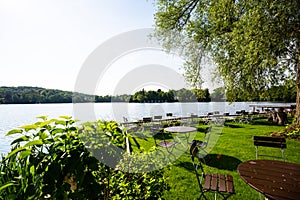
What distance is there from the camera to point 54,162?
138 cm

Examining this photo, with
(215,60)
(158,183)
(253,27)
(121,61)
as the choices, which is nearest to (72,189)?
(158,183)

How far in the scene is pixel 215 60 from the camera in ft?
37.2

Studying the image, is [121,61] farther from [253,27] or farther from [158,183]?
[158,183]

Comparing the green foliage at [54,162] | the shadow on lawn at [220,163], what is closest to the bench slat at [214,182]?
the green foliage at [54,162]

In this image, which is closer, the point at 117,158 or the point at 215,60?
the point at 117,158

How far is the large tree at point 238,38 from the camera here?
6.58m

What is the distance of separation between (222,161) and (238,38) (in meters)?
5.26

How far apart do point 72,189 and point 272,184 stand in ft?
7.38

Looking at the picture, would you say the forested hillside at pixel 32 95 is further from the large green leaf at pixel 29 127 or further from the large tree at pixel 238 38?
the large green leaf at pixel 29 127

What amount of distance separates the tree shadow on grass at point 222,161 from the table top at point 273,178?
7.60ft

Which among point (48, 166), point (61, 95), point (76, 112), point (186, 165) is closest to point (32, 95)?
point (61, 95)

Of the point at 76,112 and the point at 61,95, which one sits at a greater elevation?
the point at 61,95

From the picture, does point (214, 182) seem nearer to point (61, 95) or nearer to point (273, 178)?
point (273, 178)

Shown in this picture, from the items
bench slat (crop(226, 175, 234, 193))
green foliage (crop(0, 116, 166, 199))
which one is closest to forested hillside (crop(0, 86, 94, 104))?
green foliage (crop(0, 116, 166, 199))
